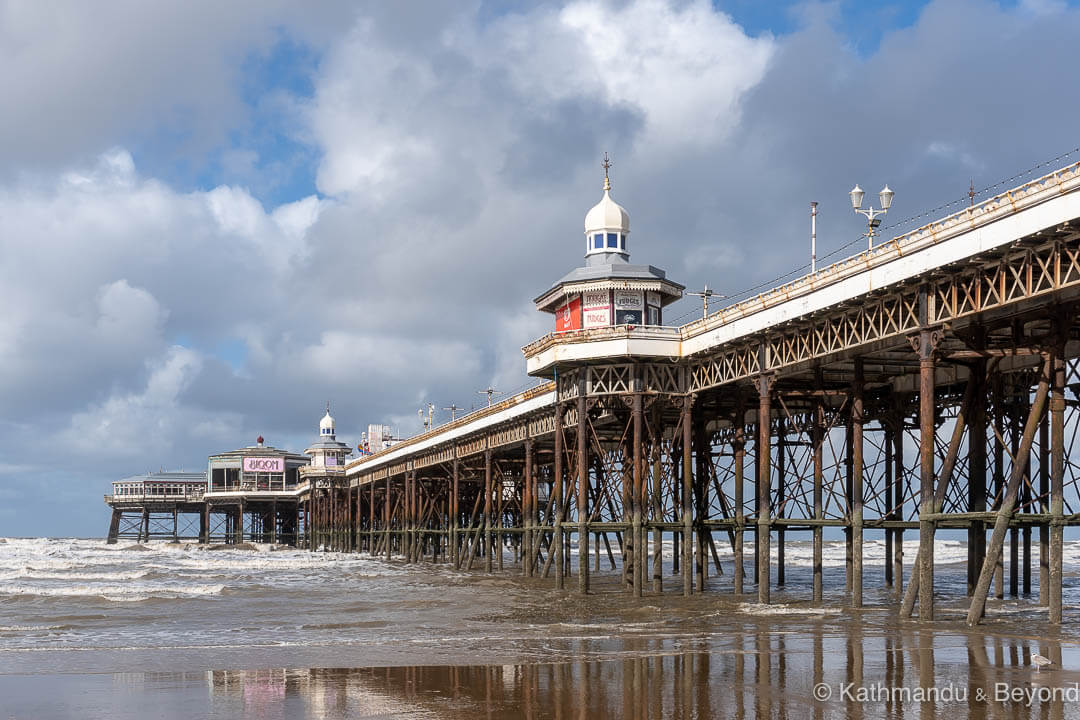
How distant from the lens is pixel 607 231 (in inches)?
1853

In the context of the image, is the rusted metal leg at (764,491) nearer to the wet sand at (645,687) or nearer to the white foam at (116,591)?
the wet sand at (645,687)

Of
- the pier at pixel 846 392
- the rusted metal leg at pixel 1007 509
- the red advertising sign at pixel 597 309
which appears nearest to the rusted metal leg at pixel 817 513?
the pier at pixel 846 392

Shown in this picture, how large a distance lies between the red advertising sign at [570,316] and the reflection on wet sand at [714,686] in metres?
26.3

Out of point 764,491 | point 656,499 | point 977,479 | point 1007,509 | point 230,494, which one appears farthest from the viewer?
point 230,494

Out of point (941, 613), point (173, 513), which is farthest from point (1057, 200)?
point (173, 513)

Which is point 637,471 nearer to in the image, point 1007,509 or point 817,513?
point 817,513

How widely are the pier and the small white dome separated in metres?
0.08

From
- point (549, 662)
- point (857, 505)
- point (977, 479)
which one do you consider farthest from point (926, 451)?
point (549, 662)

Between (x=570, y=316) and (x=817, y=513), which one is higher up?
(x=570, y=316)

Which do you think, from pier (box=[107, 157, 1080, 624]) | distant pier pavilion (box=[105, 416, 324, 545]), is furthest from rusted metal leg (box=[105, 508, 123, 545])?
pier (box=[107, 157, 1080, 624])

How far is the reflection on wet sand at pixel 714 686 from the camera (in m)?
13.9

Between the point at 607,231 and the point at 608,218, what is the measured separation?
0.53 metres

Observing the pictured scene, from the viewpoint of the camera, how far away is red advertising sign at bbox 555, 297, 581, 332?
151 feet

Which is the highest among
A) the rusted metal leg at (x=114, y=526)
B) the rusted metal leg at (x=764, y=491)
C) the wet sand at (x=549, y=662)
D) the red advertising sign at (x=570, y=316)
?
the red advertising sign at (x=570, y=316)
